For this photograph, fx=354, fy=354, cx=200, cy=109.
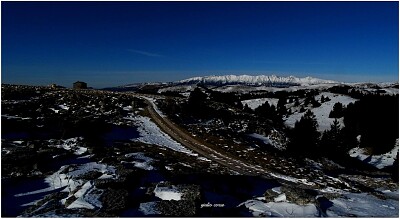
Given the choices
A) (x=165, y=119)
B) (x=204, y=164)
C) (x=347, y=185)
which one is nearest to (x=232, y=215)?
(x=204, y=164)

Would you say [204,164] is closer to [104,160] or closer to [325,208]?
[104,160]

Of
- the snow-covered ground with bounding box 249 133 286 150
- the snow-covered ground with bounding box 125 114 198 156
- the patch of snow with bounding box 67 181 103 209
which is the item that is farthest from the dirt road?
the patch of snow with bounding box 67 181 103 209

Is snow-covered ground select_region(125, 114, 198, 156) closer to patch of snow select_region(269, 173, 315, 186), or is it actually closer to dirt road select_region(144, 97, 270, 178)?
dirt road select_region(144, 97, 270, 178)

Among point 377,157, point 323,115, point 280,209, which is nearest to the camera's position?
point 280,209

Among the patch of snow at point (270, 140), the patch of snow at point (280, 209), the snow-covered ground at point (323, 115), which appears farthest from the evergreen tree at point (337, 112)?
the patch of snow at point (280, 209)

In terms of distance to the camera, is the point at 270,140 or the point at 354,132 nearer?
the point at 270,140

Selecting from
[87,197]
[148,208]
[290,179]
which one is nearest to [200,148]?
[290,179]

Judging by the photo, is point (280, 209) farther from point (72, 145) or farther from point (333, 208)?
point (72, 145)
